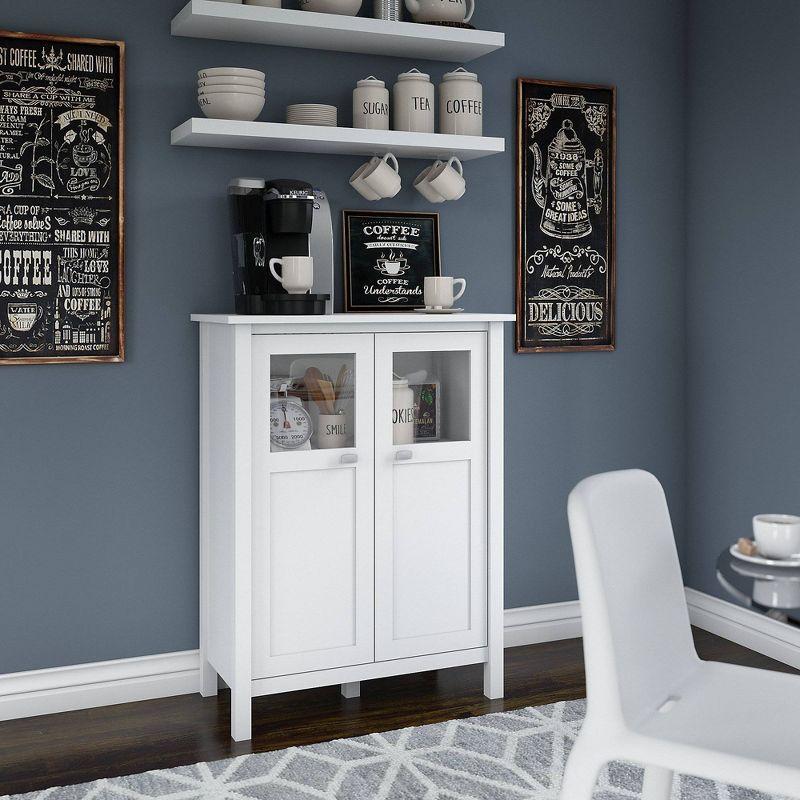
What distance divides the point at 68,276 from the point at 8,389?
353mm

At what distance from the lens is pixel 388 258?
3.15m

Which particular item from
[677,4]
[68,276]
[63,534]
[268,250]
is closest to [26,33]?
[68,276]

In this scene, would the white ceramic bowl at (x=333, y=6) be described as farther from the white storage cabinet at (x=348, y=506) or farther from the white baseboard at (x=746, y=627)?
the white baseboard at (x=746, y=627)

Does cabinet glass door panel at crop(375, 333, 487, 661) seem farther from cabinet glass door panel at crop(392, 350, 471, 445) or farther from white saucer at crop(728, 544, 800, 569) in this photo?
white saucer at crop(728, 544, 800, 569)

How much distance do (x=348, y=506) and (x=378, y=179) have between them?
97cm

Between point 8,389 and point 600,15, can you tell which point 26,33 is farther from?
point 600,15

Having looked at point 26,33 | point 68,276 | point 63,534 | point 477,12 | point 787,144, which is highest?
point 477,12

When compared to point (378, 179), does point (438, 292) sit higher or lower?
lower

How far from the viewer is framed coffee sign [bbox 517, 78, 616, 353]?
3.36 m

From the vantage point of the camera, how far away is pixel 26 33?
272 centimetres

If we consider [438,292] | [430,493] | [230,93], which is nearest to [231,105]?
[230,93]

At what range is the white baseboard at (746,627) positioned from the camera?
3.25 m

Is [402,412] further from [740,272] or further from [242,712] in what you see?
[740,272]

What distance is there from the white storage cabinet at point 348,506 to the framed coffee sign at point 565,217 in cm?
57
